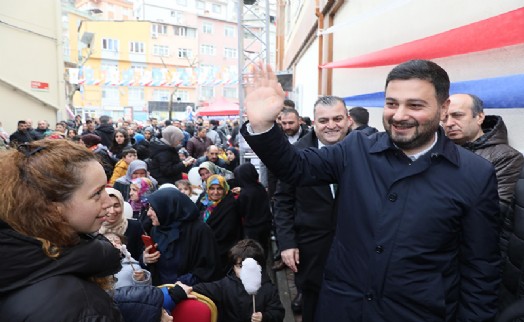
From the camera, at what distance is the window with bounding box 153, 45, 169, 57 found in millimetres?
43156

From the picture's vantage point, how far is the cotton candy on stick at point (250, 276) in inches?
112

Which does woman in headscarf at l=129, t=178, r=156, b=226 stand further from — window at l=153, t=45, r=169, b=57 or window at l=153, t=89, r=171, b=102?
window at l=153, t=45, r=169, b=57

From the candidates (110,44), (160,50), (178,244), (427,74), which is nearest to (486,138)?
(427,74)

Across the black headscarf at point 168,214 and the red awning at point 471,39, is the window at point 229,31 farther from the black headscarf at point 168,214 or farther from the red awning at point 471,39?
the black headscarf at point 168,214

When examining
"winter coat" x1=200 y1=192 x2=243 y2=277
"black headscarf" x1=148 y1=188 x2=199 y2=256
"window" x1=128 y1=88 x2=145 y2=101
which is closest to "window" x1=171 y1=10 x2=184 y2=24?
"window" x1=128 y1=88 x2=145 y2=101

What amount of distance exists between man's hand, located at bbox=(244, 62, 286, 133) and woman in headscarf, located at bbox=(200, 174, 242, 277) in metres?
2.77

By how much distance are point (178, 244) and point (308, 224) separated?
41.9 inches

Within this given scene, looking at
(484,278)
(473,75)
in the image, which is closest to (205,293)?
(484,278)

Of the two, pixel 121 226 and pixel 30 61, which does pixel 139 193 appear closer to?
pixel 121 226

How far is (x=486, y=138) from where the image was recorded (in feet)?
8.14

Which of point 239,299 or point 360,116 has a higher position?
point 360,116

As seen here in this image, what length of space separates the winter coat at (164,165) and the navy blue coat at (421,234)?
15.3 ft

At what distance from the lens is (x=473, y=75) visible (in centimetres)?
329

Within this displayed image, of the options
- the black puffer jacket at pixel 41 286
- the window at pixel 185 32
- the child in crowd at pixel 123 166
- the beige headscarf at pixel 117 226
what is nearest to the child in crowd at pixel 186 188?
the child in crowd at pixel 123 166
